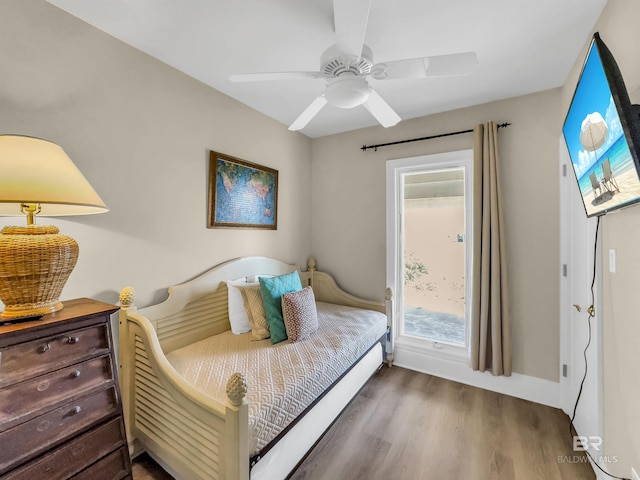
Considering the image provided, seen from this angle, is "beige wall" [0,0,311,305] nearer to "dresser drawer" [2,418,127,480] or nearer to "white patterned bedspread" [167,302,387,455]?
"white patterned bedspread" [167,302,387,455]

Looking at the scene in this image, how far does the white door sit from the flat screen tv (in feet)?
1.45

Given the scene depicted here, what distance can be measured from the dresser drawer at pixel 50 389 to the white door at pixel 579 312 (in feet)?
8.42

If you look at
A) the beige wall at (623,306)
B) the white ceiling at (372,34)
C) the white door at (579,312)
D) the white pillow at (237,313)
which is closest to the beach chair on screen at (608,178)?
the beige wall at (623,306)

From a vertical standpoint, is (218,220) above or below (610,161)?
below

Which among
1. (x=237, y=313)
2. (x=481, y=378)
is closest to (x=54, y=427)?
(x=237, y=313)

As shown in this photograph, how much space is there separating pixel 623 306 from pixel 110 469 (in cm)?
252

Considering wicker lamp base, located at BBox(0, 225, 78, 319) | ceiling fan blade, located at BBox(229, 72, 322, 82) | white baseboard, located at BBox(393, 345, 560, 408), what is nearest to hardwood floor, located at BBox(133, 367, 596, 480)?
white baseboard, located at BBox(393, 345, 560, 408)

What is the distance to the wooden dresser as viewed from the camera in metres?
1.02

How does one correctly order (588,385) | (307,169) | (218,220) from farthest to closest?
1. (307,169)
2. (218,220)
3. (588,385)

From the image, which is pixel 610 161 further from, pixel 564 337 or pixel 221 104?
pixel 221 104

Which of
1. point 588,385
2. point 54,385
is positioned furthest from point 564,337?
point 54,385

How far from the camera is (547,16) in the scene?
1.52 m

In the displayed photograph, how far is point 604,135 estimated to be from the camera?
111 centimetres

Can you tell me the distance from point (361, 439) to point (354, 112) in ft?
9.14
